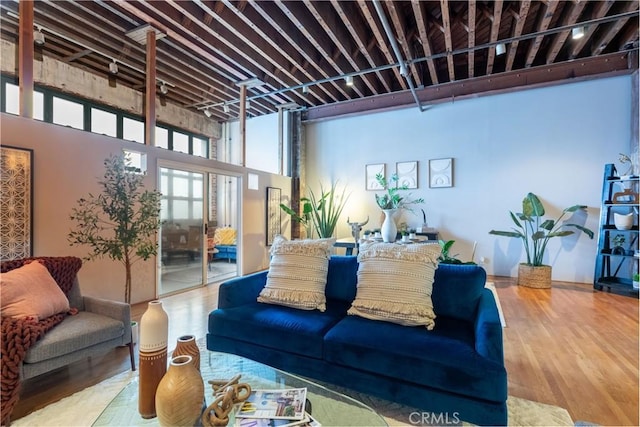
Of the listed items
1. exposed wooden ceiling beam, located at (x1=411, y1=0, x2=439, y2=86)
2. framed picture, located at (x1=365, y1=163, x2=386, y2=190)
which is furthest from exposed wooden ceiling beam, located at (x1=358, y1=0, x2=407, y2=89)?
framed picture, located at (x1=365, y1=163, x2=386, y2=190)

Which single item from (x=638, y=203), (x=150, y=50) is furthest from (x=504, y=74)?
(x=150, y=50)

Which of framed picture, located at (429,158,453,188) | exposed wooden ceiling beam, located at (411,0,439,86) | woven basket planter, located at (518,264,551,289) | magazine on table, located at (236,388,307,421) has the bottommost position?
woven basket planter, located at (518,264,551,289)

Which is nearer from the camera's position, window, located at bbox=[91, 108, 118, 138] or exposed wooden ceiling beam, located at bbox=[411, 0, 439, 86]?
exposed wooden ceiling beam, located at bbox=[411, 0, 439, 86]

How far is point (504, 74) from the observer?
517 cm

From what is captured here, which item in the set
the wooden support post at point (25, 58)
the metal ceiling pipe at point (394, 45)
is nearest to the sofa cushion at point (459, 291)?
the metal ceiling pipe at point (394, 45)

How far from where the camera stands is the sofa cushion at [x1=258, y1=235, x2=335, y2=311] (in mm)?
2273

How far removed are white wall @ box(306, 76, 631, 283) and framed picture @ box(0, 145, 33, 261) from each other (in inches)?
198

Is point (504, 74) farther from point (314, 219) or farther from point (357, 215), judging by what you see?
point (314, 219)

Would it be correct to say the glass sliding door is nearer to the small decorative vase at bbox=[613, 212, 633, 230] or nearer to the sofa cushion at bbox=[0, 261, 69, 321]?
the sofa cushion at bbox=[0, 261, 69, 321]

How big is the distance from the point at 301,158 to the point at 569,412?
5918mm

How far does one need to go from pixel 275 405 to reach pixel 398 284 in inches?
44.3

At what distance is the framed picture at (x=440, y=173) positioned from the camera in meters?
5.60

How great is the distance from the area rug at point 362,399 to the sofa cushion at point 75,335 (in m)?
0.30

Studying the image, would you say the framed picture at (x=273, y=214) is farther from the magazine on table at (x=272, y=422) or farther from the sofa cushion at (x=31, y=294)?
the magazine on table at (x=272, y=422)
